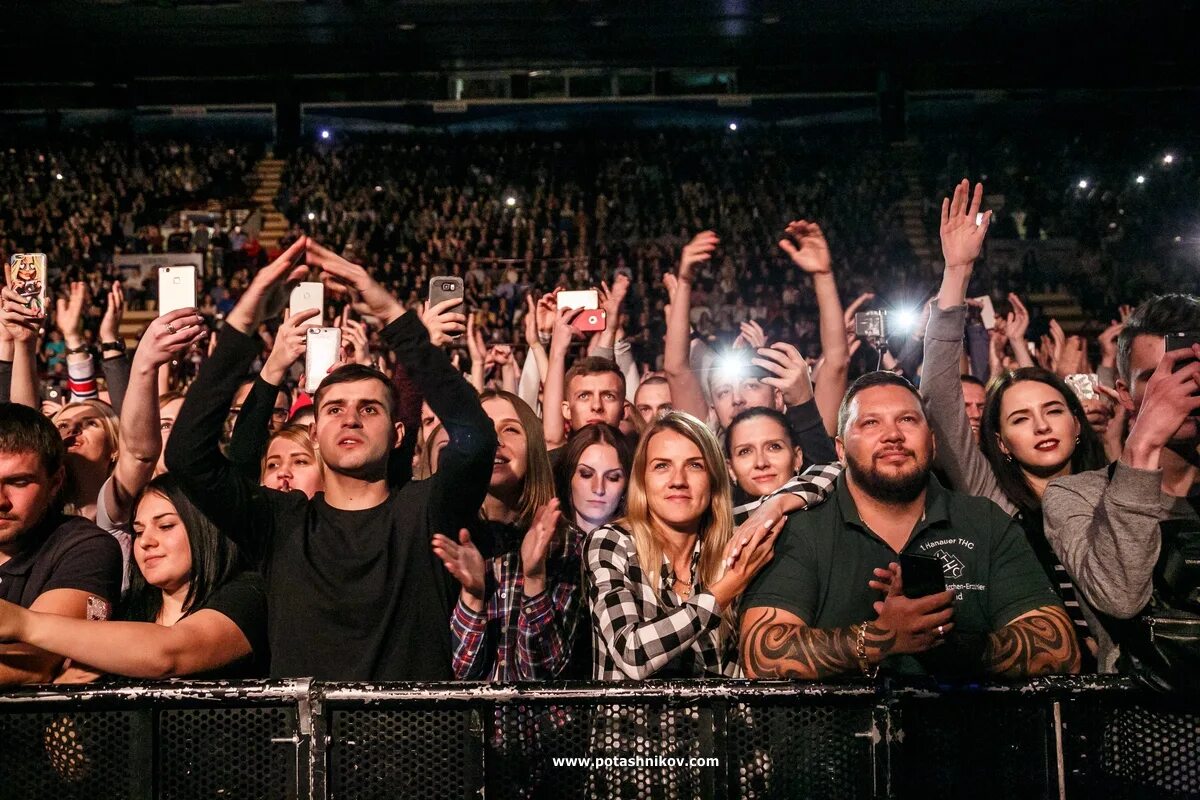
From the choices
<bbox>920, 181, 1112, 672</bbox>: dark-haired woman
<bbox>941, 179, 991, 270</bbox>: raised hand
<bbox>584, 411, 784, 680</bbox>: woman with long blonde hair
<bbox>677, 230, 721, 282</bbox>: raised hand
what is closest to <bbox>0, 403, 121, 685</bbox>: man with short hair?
<bbox>584, 411, 784, 680</bbox>: woman with long blonde hair

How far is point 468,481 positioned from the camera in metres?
2.65

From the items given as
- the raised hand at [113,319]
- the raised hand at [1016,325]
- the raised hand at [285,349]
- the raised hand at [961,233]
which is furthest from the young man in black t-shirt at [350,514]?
the raised hand at [1016,325]

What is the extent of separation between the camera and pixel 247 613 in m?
2.58

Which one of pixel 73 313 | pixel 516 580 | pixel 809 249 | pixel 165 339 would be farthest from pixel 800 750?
pixel 73 313

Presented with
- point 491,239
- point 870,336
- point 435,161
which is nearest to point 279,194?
point 435,161

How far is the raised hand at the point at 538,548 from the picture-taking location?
2.61 metres

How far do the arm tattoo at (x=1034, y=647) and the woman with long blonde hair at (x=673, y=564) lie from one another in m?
0.49

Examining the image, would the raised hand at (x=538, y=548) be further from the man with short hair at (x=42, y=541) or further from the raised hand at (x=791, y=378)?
the raised hand at (x=791, y=378)

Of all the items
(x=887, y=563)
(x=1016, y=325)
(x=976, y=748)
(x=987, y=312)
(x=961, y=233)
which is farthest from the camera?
(x=987, y=312)

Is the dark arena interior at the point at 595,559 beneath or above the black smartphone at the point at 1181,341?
beneath

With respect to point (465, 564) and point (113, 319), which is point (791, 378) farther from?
point (113, 319)

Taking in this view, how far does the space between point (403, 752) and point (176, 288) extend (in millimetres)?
2101

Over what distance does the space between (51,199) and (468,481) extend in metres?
17.4

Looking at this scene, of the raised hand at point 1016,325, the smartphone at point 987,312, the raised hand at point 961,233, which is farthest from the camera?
the smartphone at point 987,312
